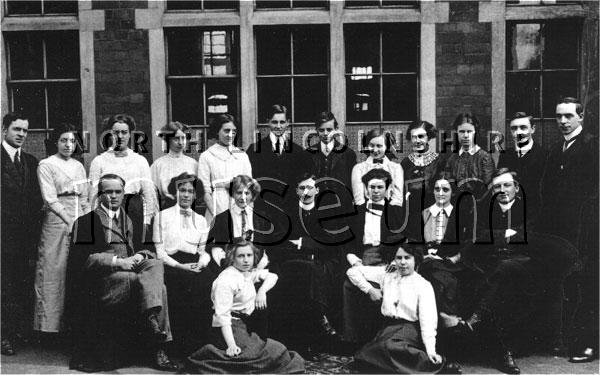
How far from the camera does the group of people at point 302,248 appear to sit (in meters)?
4.36

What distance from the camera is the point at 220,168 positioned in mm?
4742

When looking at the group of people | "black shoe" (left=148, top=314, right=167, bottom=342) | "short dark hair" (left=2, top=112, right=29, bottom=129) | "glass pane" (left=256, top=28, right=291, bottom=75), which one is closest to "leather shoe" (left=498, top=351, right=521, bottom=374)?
the group of people

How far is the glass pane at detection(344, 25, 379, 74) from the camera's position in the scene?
5.24 m

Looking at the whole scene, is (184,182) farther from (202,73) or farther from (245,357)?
(245,357)

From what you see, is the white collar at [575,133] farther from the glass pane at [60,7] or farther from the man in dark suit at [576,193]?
the glass pane at [60,7]

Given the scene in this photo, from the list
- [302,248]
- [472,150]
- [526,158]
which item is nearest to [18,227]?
[302,248]

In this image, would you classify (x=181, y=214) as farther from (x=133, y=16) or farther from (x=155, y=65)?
(x=133, y=16)

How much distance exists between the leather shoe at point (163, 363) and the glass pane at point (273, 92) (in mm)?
2185

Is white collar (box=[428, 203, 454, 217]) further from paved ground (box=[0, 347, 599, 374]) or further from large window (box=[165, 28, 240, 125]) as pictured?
large window (box=[165, 28, 240, 125])

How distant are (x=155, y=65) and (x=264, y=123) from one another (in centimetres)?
106

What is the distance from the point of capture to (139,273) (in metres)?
4.42

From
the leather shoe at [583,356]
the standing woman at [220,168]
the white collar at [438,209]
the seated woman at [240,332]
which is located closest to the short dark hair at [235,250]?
the seated woman at [240,332]

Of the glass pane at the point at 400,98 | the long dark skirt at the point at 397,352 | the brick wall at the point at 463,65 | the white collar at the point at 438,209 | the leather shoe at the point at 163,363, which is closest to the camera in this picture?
the long dark skirt at the point at 397,352

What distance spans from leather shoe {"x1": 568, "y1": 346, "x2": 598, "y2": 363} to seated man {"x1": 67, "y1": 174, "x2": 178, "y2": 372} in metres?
2.94
